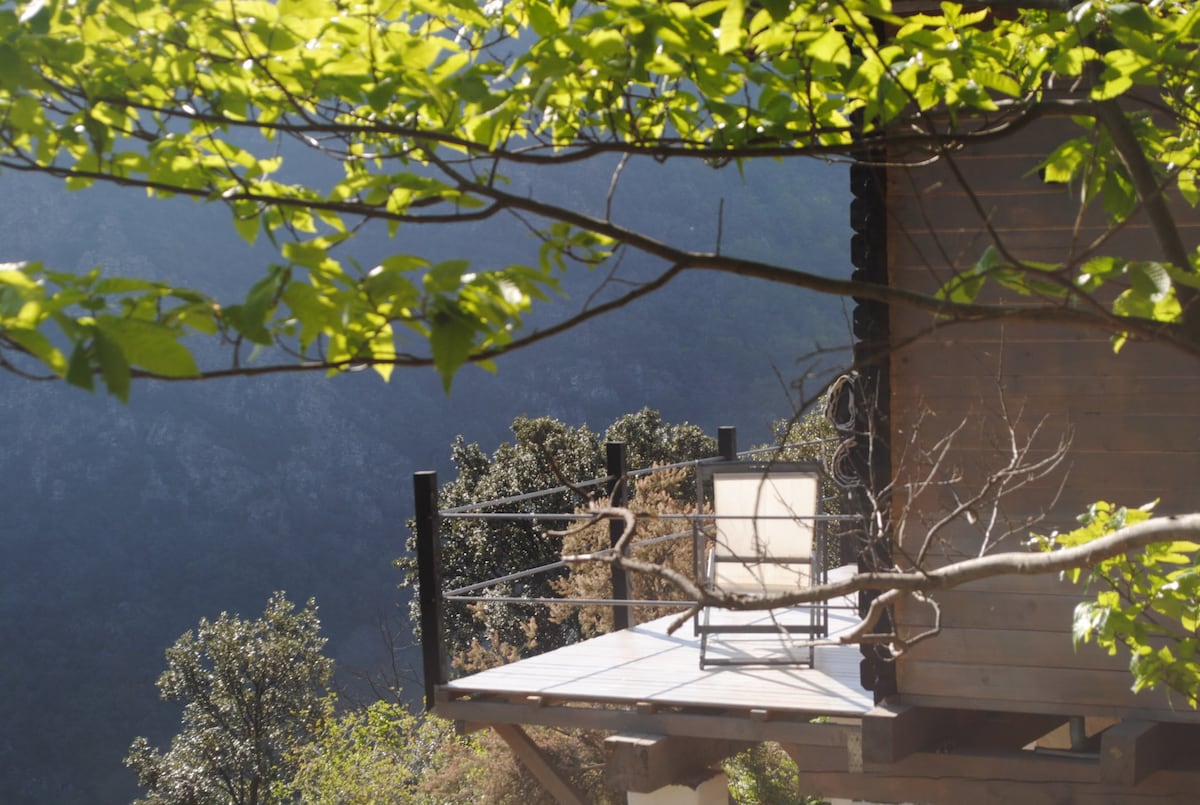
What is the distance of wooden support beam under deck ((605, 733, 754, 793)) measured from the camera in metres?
4.77

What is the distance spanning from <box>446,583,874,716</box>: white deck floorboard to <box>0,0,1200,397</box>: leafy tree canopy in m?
2.72

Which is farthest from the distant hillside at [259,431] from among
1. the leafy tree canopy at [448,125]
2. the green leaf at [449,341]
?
the green leaf at [449,341]

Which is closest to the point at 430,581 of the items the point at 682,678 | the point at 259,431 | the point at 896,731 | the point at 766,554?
the point at 682,678

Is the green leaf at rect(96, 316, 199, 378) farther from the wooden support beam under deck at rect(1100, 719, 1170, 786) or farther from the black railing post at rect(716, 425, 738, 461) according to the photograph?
the black railing post at rect(716, 425, 738, 461)

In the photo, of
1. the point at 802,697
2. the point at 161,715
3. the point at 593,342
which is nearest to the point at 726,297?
the point at 593,342

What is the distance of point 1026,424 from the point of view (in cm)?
393

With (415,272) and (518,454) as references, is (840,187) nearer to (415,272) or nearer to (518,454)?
(518,454)

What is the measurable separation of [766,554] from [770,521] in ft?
1.85

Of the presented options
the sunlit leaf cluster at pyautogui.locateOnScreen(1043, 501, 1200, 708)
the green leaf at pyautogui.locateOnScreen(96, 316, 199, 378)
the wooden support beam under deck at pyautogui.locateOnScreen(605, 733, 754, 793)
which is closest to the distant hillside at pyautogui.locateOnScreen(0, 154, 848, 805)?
the wooden support beam under deck at pyautogui.locateOnScreen(605, 733, 754, 793)

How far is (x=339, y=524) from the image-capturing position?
36812 mm

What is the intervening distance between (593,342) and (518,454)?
20.6 metres

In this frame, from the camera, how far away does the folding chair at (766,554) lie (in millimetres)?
5469

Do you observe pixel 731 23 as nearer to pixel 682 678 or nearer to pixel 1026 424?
pixel 1026 424

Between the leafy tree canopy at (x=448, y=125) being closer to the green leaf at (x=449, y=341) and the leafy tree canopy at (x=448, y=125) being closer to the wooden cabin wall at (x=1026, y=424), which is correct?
the green leaf at (x=449, y=341)
